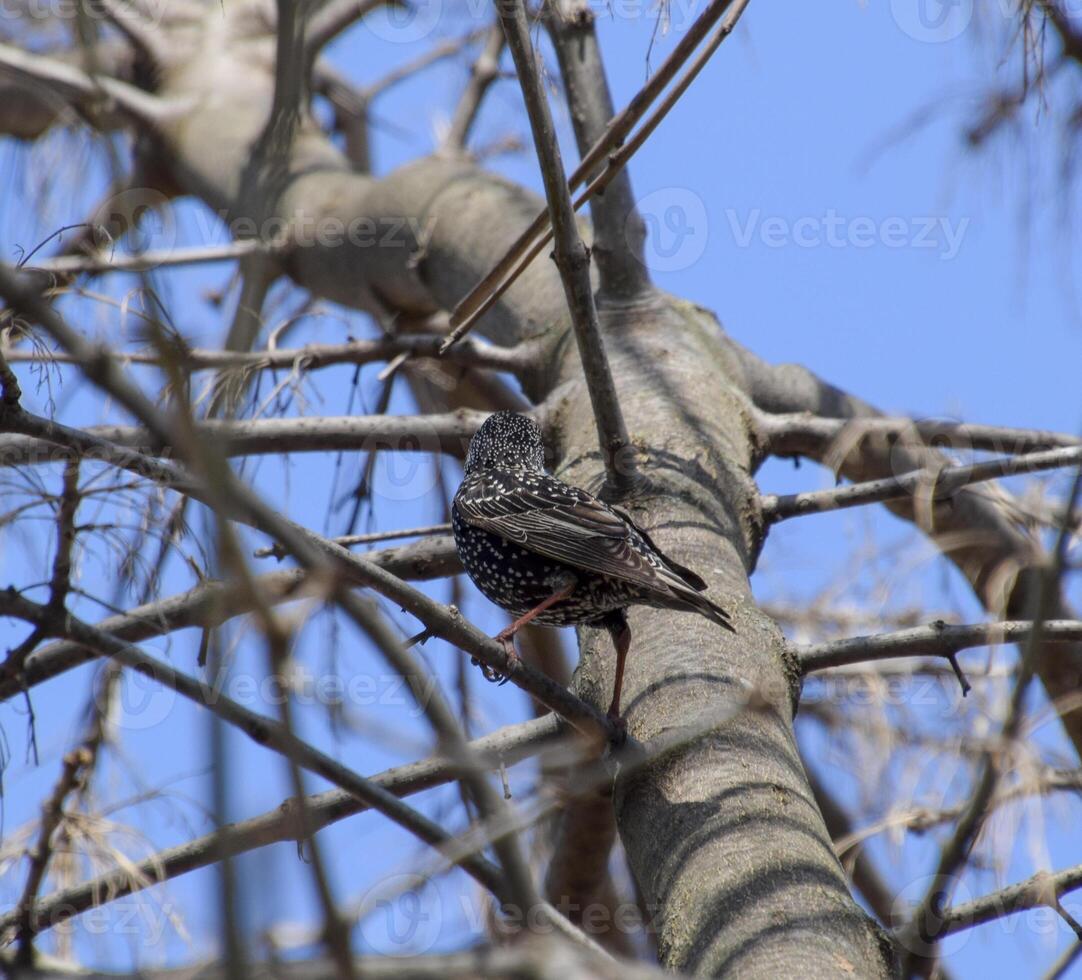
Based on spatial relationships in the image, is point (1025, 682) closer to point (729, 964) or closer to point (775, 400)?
point (729, 964)

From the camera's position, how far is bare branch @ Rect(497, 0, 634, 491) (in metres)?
2.93

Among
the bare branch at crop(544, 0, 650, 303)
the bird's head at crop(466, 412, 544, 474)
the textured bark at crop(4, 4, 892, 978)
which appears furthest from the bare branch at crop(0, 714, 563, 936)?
the bare branch at crop(544, 0, 650, 303)

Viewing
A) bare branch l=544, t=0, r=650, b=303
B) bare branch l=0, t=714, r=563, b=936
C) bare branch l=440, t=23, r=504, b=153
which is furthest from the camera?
bare branch l=440, t=23, r=504, b=153

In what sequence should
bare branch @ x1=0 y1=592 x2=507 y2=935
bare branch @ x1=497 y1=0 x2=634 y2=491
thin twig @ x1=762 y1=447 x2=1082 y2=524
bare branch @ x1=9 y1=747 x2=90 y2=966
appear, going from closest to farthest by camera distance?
bare branch @ x1=0 y1=592 x2=507 y2=935 → bare branch @ x1=9 y1=747 x2=90 y2=966 → bare branch @ x1=497 y1=0 x2=634 y2=491 → thin twig @ x1=762 y1=447 x2=1082 y2=524

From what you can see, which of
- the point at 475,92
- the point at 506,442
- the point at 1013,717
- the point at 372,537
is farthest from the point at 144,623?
the point at 475,92

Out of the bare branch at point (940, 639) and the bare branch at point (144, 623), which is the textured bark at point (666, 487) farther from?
the bare branch at point (144, 623)

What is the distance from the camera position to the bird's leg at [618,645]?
333 centimetres

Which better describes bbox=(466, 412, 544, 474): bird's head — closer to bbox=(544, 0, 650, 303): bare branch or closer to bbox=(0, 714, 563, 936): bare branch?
bbox=(544, 0, 650, 303): bare branch

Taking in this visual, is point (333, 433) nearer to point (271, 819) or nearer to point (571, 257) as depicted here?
point (571, 257)

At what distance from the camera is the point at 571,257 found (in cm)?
337

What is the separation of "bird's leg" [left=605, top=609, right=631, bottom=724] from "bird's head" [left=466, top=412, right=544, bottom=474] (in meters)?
0.91

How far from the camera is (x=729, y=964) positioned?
7.98 feet

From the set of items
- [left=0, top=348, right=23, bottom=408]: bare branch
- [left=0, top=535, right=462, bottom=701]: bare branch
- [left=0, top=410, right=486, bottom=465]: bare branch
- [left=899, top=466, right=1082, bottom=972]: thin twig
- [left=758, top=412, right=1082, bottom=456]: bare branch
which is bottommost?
[left=899, top=466, right=1082, bottom=972]: thin twig

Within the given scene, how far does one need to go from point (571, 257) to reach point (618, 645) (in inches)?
43.2
